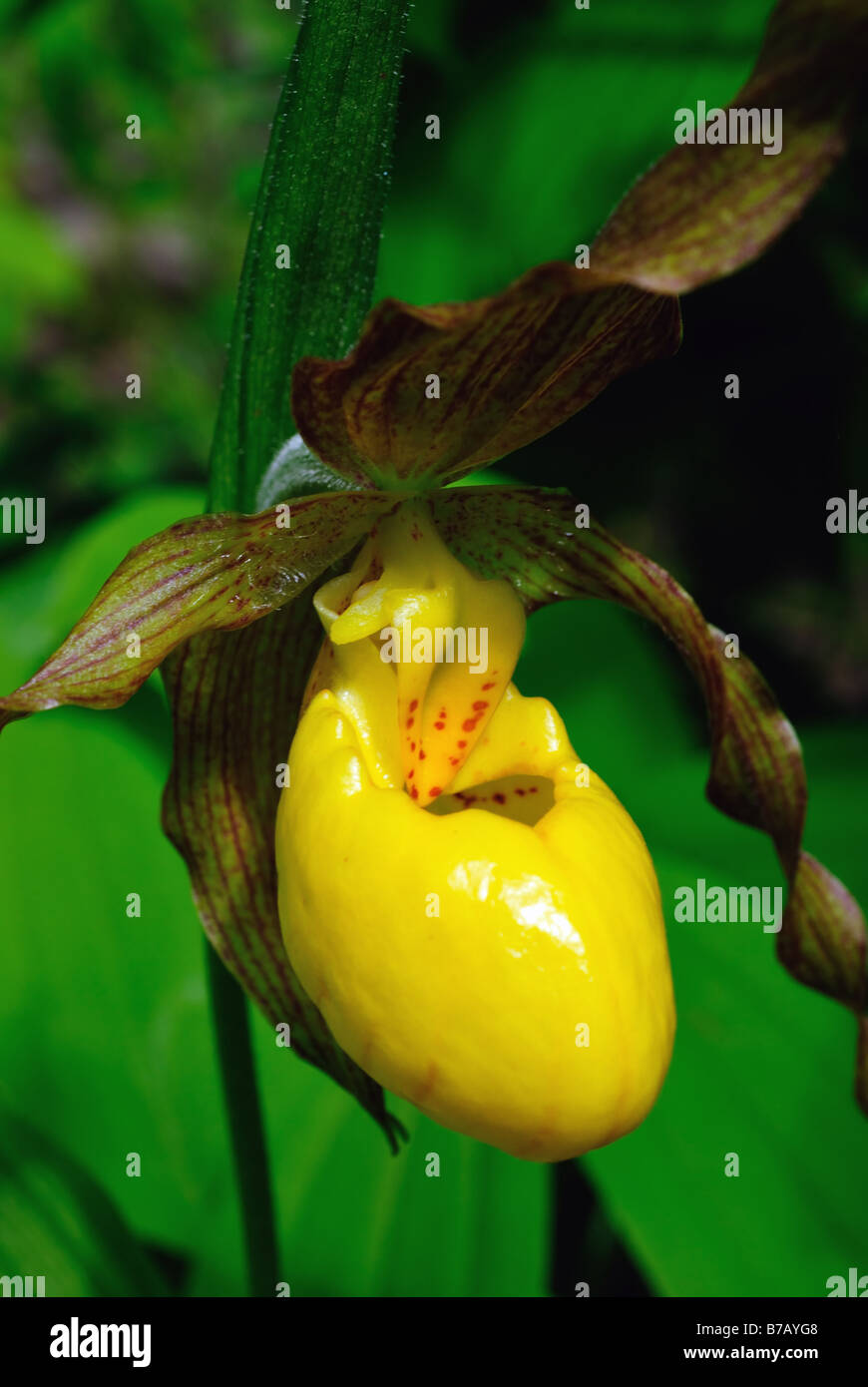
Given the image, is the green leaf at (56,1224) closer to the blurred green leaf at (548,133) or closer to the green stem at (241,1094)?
the green stem at (241,1094)

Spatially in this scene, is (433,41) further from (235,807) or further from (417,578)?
(235,807)

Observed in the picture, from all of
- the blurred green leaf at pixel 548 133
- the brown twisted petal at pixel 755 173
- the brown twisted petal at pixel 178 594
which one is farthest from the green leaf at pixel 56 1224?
the blurred green leaf at pixel 548 133

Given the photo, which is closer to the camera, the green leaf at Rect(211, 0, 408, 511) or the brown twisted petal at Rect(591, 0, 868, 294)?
the brown twisted petal at Rect(591, 0, 868, 294)

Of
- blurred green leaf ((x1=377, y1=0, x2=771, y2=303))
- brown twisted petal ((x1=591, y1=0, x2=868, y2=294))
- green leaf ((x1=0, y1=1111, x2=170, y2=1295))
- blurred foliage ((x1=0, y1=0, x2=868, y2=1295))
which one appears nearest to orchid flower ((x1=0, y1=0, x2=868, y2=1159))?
brown twisted petal ((x1=591, y1=0, x2=868, y2=294))

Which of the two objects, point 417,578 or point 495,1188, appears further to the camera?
point 495,1188

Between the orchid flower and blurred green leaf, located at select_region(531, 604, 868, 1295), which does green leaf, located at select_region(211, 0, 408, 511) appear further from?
blurred green leaf, located at select_region(531, 604, 868, 1295)
